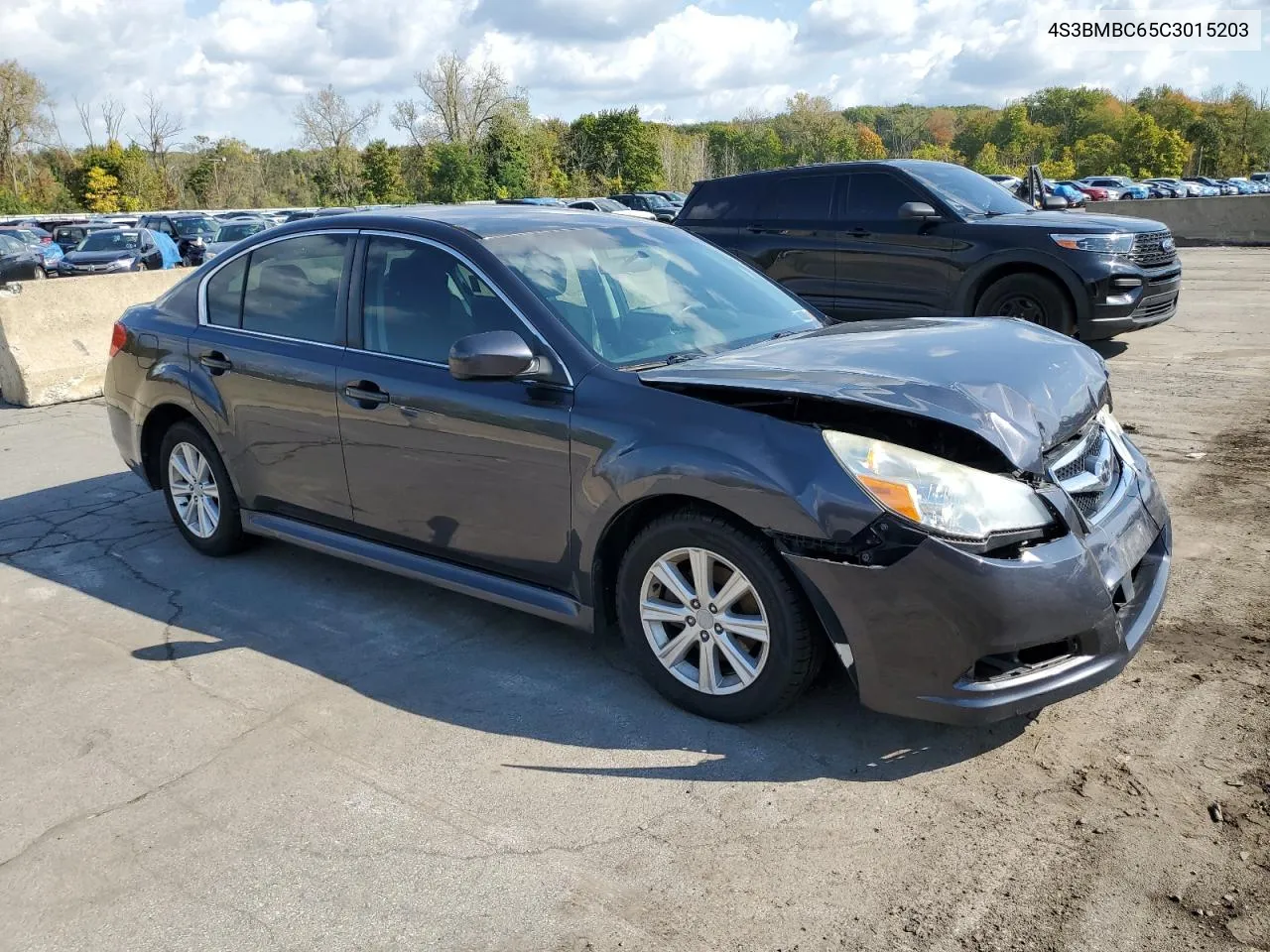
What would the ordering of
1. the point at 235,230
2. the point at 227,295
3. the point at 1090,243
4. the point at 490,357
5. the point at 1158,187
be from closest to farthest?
1. the point at 490,357
2. the point at 227,295
3. the point at 1090,243
4. the point at 235,230
5. the point at 1158,187

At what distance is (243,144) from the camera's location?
66250mm

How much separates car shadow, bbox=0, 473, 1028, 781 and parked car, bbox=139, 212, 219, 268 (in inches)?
876

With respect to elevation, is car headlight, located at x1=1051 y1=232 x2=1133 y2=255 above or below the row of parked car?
above

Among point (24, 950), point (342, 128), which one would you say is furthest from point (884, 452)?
point (342, 128)

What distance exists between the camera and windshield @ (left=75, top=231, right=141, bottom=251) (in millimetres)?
24984

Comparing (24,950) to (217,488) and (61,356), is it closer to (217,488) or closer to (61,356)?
(217,488)

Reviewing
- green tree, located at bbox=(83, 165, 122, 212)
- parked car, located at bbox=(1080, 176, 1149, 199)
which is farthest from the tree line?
parked car, located at bbox=(1080, 176, 1149, 199)

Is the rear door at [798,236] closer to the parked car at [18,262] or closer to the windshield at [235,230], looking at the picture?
the windshield at [235,230]

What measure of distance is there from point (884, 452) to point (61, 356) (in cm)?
993

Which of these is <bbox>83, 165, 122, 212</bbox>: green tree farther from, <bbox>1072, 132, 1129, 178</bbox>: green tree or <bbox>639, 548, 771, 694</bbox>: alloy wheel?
<bbox>1072, 132, 1129, 178</bbox>: green tree

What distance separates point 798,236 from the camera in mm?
10484

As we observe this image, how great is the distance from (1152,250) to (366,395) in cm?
789

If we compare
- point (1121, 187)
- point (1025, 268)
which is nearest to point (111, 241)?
point (1025, 268)

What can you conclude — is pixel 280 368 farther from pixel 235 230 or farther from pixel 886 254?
pixel 235 230
